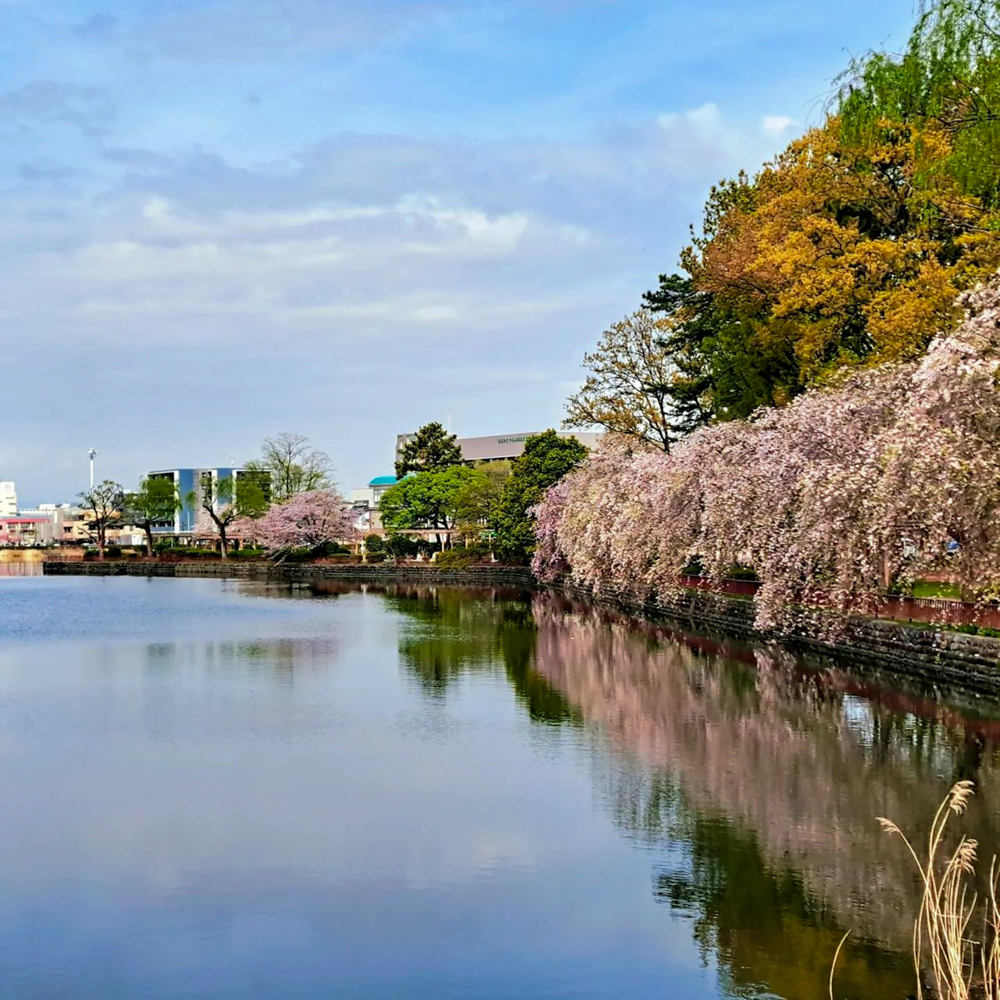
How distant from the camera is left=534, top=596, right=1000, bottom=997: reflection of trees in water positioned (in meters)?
10.1

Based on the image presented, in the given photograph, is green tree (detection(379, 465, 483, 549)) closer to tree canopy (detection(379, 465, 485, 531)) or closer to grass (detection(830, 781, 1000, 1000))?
tree canopy (detection(379, 465, 485, 531))

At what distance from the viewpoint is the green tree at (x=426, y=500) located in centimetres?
9062

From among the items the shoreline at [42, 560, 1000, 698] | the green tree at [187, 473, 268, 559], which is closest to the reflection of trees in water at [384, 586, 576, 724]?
the shoreline at [42, 560, 1000, 698]

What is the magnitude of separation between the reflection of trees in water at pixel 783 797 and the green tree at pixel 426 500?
63435mm

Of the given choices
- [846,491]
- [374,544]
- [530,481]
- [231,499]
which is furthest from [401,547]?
[846,491]

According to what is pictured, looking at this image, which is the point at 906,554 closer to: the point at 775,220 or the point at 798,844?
the point at 798,844

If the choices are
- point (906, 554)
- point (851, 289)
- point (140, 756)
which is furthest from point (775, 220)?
point (140, 756)

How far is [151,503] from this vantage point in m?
122

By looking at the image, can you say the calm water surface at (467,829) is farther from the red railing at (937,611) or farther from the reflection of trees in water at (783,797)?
the red railing at (937,611)

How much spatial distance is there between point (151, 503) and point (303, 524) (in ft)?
114

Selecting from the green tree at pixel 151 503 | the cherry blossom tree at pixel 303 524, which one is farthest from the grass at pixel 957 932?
the green tree at pixel 151 503

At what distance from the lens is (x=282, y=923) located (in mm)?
10500

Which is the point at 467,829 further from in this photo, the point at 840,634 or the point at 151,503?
the point at 151,503

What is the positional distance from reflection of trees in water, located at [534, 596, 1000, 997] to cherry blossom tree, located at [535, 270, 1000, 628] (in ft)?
8.60
